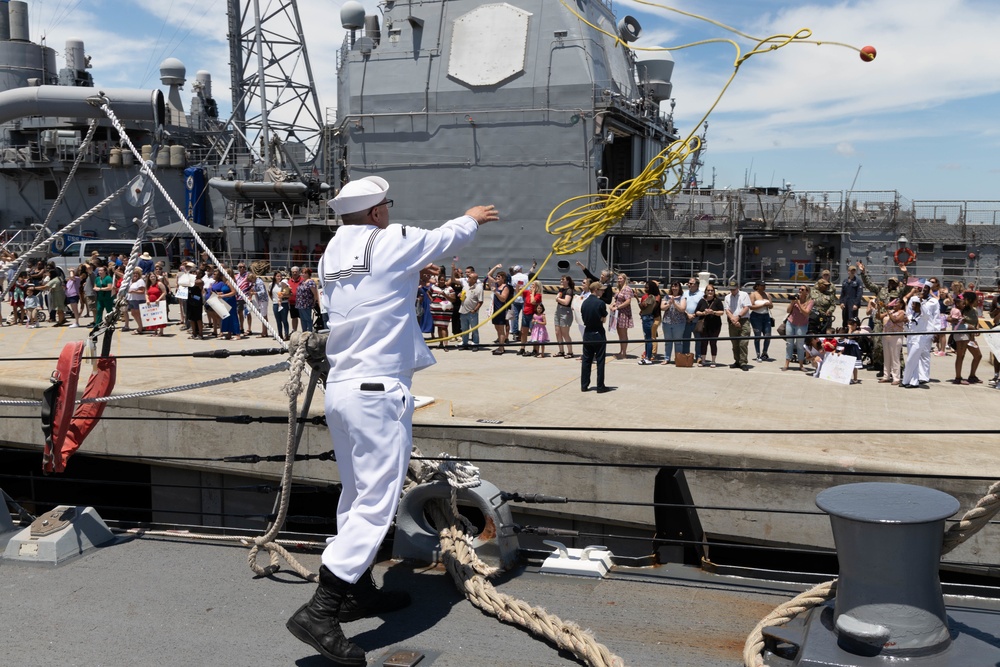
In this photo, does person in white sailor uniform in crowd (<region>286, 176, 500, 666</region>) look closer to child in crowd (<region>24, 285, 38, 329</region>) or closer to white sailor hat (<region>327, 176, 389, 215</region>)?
white sailor hat (<region>327, 176, 389, 215</region>)

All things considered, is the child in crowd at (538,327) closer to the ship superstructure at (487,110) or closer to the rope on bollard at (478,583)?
the rope on bollard at (478,583)

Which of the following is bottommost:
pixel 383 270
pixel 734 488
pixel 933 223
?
pixel 734 488

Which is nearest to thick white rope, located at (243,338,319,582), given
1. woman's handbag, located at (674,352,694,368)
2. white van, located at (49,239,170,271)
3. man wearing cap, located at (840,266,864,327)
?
woman's handbag, located at (674,352,694,368)

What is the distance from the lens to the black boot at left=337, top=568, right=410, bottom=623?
3586 millimetres

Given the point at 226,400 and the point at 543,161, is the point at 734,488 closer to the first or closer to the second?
the point at 226,400

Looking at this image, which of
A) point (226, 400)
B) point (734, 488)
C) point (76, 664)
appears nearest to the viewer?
point (76, 664)

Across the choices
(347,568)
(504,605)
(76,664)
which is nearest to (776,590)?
(504,605)

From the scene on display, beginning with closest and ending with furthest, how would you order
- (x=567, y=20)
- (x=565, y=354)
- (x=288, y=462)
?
(x=288, y=462) → (x=565, y=354) → (x=567, y=20)

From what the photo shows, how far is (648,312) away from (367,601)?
36.2 feet

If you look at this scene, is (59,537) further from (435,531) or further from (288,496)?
(435,531)

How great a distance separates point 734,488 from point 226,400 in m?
5.54

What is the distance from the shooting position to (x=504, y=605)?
3662 millimetres

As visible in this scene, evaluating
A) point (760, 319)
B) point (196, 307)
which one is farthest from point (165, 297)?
point (760, 319)

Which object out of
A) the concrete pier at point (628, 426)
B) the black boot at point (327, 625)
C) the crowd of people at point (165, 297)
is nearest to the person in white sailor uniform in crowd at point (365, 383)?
the black boot at point (327, 625)
